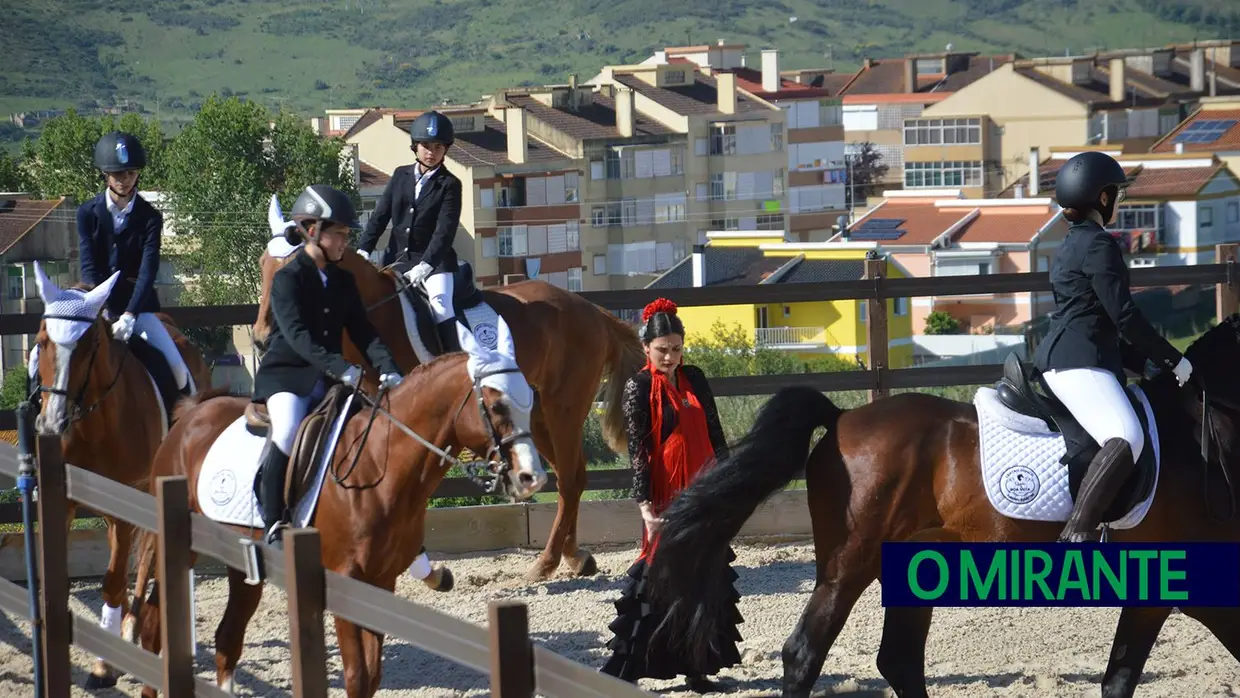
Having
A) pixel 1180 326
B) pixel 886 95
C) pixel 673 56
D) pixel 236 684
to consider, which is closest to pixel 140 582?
pixel 236 684

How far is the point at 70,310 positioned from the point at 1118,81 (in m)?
115

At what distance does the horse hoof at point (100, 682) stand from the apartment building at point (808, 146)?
365 ft

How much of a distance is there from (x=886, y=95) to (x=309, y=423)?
444 feet

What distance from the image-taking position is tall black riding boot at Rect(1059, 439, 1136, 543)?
5520 mm

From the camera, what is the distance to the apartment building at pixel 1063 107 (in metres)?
109

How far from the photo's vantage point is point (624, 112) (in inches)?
3979

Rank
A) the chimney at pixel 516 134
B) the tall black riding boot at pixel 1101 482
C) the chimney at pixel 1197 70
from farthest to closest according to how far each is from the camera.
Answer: the chimney at pixel 1197 70 → the chimney at pixel 516 134 → the tall black riding boot at pixel 1101 482

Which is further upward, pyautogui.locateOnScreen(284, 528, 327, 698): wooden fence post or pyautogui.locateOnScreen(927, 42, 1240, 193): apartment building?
pyautogui.locateOnScreen(927, 42, 1240, 193): apartment building

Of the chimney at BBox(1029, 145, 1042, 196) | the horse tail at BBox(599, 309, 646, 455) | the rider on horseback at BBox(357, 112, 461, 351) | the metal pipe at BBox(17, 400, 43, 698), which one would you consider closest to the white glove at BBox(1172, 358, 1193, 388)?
the horse tail at BBox(599, 309, 646, 455)

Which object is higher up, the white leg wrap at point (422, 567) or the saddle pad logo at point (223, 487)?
the saddle pad logo at point (223, 487)

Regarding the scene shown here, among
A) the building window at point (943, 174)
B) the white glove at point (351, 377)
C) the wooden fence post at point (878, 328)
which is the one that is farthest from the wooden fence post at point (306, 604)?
the building window at point (943, 174)

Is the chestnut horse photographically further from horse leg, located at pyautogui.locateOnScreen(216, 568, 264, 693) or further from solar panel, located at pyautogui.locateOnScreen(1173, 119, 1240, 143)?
solar panel, located at pyautogui.locateOnScreen(1173, 119, 1240, 143)

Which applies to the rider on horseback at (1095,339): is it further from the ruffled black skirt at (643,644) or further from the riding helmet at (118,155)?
the riding helmet at (118,155)

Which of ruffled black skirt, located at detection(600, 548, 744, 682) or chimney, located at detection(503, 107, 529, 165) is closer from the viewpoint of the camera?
ruffled black skirt, located at detection(600, 548, 744, 682)
